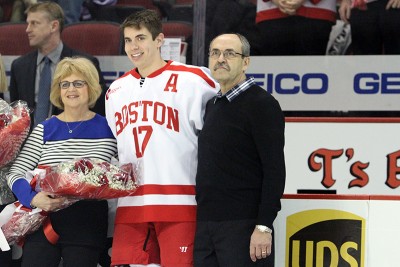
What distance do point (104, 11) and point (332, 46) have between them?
138 cm

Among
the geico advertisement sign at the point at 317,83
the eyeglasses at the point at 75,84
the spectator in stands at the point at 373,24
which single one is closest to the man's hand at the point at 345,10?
the spectator in stands at the point at 373,24

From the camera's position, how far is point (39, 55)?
5652mm

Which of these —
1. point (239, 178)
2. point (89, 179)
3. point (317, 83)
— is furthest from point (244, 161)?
point (317, 83)

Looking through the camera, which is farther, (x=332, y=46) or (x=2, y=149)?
(x=332, y=46)

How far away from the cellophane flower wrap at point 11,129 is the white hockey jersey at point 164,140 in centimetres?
44

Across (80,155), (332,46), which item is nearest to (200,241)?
(80,155)

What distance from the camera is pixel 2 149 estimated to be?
423cm

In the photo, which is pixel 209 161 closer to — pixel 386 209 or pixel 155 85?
pixel 155 85

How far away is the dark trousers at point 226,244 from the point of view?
12.6 feet

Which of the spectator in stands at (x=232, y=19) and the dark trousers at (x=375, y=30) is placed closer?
the dark trousers at (x=375, y=30)

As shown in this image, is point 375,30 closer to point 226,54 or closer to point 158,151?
point 226,54

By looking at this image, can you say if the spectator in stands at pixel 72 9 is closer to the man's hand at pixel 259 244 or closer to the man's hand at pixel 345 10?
the man's hand at pixel 345 10

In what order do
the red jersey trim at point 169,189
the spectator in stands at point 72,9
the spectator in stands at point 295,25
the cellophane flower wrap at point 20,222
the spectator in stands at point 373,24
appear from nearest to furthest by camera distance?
the red jersey trim at point 169,189 < the cellophane flower wrap at point 20,222 < the spectator in stands at point 373,24 < the spectator in stands at point 295,25 < the spectator in stands at point 72,9

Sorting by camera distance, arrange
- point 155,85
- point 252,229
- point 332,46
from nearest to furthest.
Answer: point 252,229, point 155,85, point 332,46
